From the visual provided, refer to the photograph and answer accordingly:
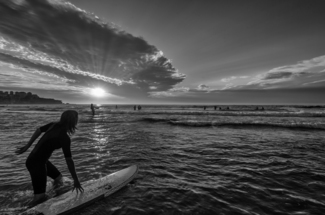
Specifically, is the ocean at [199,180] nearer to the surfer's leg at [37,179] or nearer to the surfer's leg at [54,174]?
the surfer's leg at [37,179]

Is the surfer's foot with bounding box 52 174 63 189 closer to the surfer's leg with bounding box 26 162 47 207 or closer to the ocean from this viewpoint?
the ocean

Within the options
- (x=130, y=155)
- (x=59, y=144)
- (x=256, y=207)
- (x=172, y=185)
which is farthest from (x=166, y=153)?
(x=59, y=144)

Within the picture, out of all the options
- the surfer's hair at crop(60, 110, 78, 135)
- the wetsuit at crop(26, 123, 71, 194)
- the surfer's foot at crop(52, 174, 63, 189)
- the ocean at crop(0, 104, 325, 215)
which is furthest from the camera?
the surfer's foot at crop(52, 174, 63, 189)

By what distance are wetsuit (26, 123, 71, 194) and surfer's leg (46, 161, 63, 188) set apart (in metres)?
0.76

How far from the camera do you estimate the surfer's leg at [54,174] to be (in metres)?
4.45

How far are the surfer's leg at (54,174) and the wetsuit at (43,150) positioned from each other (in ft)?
2.50

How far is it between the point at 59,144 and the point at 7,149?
335 inches

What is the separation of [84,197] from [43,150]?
5.41 ft

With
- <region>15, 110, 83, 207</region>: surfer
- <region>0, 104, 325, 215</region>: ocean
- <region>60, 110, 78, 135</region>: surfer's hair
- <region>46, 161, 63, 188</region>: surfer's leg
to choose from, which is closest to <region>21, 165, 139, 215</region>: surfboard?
<region>0, 104, 325, 215</region>: ocean

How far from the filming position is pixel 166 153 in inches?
340

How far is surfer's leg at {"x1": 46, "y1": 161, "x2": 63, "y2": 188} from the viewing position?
445cm

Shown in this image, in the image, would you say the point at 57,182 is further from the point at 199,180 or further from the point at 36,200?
the point at 199,180

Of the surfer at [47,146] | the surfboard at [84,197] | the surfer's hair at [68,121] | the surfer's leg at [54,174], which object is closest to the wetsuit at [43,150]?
the surfer at [47,146]

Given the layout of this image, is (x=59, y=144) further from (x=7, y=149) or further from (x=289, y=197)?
(x=7, y=149)
